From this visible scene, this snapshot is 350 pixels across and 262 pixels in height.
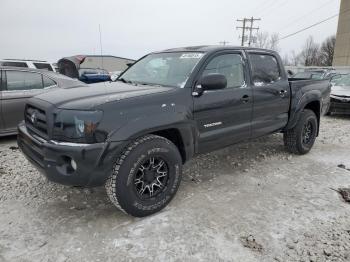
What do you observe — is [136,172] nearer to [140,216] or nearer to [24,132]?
[140,216]

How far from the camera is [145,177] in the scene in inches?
132

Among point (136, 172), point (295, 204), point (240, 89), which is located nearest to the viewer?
point (136, 172)

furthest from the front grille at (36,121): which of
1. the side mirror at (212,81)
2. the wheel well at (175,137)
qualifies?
the side mirror at (212,81)

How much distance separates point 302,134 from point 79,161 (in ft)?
13.4

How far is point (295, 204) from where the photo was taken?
12.3ft

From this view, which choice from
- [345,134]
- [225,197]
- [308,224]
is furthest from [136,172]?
[345,134]

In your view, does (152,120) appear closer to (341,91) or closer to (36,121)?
(36,121)

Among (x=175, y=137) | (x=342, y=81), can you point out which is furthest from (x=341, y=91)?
(x=175, y=137)

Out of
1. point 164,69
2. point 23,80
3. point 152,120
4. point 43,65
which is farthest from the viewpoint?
point 43,65

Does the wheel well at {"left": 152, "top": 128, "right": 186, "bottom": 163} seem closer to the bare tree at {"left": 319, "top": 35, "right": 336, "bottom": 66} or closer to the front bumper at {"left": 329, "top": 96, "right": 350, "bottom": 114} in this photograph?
the front bumper at {"left": 329, "top": 96, "right": 350, "bottom": 114}

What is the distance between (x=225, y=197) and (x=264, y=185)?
72 centimetres

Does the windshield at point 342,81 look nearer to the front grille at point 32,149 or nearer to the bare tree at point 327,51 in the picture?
the front grille at point 32,149

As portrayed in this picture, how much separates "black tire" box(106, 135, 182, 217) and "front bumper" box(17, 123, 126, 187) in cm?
Result: 13

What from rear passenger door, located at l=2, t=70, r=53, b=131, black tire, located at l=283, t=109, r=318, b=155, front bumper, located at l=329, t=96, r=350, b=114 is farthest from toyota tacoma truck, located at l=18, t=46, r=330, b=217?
front bumper, located at l=329, t=96, r=350, b=114
